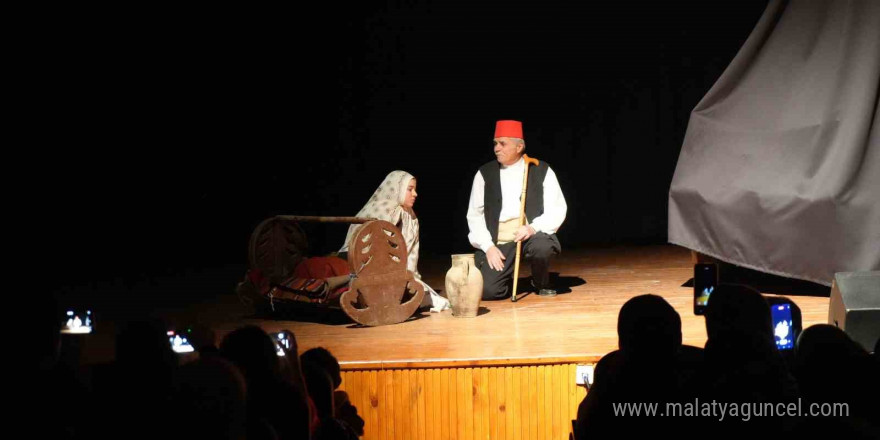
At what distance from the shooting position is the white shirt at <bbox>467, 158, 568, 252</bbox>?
5305 mm

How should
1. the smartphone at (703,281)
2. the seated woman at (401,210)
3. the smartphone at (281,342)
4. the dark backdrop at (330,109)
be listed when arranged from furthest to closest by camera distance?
the dark backdrop at (330,109) → the seated woman at (401,210) → the smartphone at (703,281) → the smartphone at (281,342)

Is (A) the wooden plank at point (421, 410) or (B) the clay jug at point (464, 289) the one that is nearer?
(A) the wooden plank at point (421, 410)

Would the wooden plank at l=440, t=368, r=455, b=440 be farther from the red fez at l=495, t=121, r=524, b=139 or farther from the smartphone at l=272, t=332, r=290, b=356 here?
the red fez at l=495, t=121, r=524, b=139

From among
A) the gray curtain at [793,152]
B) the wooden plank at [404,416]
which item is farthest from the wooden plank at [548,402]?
the gray curtain at [793,152]

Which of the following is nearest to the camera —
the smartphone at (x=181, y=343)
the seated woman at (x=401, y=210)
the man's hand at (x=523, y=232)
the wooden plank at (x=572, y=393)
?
the smartphone at (x=181, y=343)

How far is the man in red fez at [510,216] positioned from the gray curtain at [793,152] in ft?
A: 2.56

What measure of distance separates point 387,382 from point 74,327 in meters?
1.35

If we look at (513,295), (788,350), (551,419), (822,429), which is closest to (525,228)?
(513,295)

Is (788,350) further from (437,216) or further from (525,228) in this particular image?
(437,216)

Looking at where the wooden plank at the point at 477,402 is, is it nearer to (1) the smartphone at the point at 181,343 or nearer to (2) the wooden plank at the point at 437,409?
(2) the wooden plank at the point at 437,409

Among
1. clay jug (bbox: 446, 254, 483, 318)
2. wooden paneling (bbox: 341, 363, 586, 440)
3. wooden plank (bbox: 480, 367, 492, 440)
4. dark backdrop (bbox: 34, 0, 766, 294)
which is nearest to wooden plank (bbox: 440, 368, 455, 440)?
wooden paneling (bbox: 341, 363, 586, 440)

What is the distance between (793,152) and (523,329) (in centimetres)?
194

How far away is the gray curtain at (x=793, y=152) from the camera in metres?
4.55

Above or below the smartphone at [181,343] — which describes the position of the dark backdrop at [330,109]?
above
